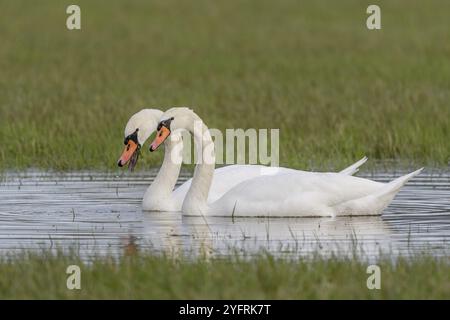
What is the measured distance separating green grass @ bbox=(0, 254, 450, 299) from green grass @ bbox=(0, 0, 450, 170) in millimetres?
6454

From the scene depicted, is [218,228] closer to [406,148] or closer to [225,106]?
[406,148]

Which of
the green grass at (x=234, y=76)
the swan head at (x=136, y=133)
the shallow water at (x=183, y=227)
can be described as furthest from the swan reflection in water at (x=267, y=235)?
the green grass at (x=234, y=76)

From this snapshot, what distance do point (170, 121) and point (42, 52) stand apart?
55.2 feet

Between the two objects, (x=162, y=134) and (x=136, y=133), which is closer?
(x=162, y=134)

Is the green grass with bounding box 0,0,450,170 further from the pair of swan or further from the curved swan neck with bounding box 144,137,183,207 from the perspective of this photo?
the pair of swan

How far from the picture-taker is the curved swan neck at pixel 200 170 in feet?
40.9

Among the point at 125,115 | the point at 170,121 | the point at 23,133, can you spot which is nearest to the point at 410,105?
the point at 125,115

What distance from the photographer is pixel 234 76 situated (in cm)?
2517

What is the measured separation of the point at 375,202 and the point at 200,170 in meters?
1.59

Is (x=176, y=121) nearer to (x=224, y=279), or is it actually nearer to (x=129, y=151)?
(x=129, y=151)

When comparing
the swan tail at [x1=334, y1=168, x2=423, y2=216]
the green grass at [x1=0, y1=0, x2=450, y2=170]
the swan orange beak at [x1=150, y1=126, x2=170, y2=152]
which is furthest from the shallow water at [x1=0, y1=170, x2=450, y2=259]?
the green grass at [x1=0, y1=0, x2=450, y2=170]

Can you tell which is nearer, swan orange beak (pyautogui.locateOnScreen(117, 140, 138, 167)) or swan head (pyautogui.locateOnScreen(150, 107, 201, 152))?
swan head (pyautogui.locateOnScreen(150, 107, 201, 152))

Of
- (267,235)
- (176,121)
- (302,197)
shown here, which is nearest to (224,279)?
(267,235)

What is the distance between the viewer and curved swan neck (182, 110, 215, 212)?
12461 millimetres
